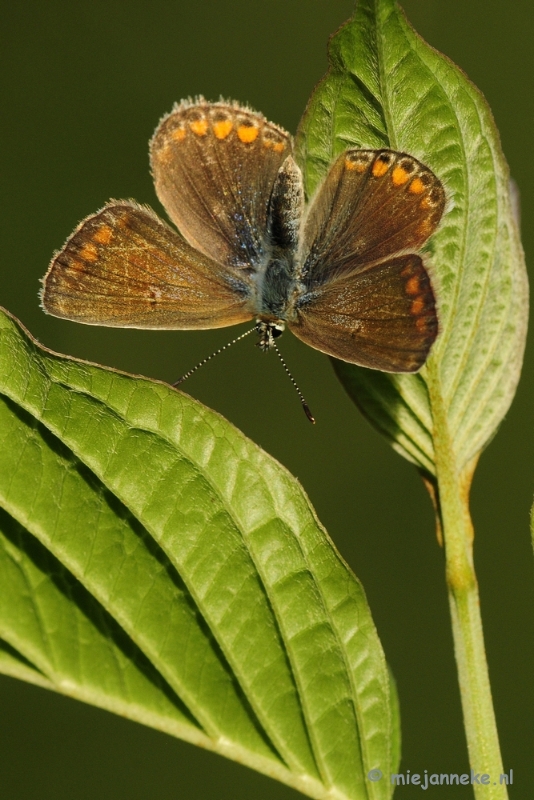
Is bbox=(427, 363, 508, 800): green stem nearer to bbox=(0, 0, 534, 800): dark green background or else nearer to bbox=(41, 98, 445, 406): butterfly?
bbox=(41, 98, 445, 406): butterfly

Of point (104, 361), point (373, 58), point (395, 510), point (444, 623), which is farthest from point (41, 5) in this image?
point (373, 58)

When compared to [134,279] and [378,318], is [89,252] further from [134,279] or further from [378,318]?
[378,318]

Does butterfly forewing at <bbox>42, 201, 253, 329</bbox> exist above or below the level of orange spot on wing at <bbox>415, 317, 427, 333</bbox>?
above

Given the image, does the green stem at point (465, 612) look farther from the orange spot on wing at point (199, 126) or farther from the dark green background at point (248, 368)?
the dark green background at point (248, 368)

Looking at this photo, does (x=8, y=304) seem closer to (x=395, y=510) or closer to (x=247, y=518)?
(x=395, y=510)

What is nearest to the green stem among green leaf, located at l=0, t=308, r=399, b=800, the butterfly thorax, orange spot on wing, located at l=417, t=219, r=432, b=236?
green leaf, located at l=0, t=308, r=399, b=800

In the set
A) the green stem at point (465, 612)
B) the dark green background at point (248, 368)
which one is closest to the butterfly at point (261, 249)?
the green stem at point (465, 612)
